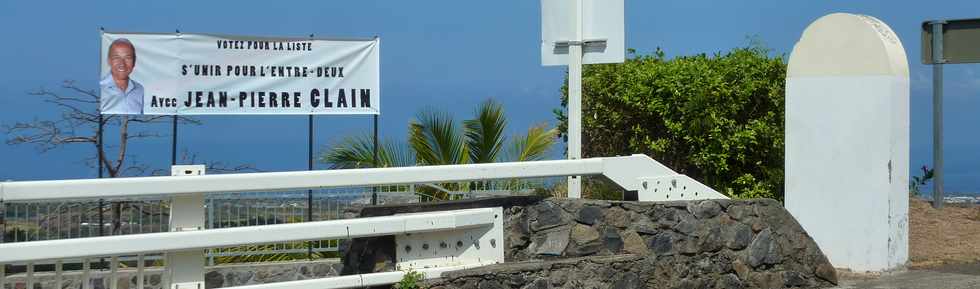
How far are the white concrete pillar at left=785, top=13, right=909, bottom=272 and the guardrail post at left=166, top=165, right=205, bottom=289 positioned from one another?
6.61 metres

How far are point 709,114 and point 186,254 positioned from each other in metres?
8.29

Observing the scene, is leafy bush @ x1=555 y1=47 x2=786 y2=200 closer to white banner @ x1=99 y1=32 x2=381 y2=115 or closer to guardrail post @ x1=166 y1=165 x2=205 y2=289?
white banner @ x1=99 y1=32 x2=381 y2=115

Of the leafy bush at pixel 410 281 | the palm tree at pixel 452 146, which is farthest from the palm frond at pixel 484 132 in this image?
the leafy bush at pixel 410 281

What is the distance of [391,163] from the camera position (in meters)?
15.0

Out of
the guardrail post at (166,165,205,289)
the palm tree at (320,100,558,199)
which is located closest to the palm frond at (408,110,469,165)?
the palm tree at (320,100,558,199)

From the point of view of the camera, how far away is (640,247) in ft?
29.2

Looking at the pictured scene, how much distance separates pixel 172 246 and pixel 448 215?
1.80 meters

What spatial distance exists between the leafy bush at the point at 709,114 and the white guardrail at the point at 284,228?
5.54 m

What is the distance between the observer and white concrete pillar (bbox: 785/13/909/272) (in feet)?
37.2

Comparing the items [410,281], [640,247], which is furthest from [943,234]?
[410,281]

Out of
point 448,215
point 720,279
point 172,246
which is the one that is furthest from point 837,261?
point 172,246

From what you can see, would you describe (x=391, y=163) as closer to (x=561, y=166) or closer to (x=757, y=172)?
(x=757, y=172)

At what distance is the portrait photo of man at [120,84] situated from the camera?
11.9m

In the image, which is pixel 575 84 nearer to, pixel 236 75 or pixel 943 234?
pixel 236 75
